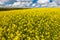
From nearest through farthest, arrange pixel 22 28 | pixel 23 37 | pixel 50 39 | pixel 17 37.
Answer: pixel 17 37, pixel 23 37, pixel 50 39, pixel 22 28

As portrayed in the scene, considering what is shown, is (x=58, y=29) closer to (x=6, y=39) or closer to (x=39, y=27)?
(x=39, y=27)

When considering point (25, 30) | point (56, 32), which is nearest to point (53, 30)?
point (56, 32)

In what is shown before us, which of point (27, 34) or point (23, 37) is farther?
point (27, 34)

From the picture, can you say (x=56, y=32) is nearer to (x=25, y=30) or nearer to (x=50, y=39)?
(x=50, y=39)

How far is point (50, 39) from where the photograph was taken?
10039 mm

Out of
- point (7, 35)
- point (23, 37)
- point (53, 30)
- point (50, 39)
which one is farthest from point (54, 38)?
point (7, 35)

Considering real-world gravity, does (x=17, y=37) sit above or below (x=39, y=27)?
above

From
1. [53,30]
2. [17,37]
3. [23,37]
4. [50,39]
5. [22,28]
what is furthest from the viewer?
[53,30]

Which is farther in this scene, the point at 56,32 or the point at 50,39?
the point at 56,32

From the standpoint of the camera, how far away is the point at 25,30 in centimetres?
1053

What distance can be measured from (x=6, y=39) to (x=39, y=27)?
3055 millimetres

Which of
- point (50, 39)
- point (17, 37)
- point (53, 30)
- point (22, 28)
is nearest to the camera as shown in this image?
point (17, 37)

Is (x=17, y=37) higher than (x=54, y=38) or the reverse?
higher

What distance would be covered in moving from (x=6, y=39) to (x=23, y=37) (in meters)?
1.01
